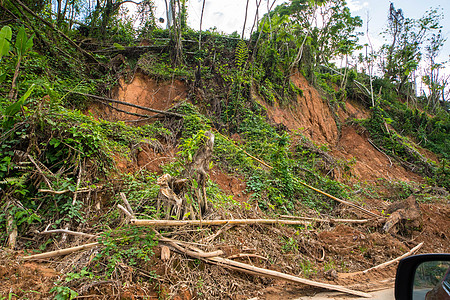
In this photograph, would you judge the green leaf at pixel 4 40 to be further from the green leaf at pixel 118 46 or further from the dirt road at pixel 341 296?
the dirt road at pixel 341 296

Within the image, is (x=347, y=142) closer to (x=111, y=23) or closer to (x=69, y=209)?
(x=111, y=23)

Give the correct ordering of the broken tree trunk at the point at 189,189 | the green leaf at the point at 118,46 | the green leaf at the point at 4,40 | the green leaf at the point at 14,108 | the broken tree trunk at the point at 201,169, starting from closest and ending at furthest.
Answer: the broken tree trunk at the point at 189,189 < the green leaf at the point at 14,108 < the broken tree trunk at the point at 201,169 < the green leaf at the point at 4,40 < the green leaf at the point at 118,46

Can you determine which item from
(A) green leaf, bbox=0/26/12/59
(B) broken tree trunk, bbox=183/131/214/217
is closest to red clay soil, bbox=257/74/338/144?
(B) broken tree trunk, bbox=183/131/214/217

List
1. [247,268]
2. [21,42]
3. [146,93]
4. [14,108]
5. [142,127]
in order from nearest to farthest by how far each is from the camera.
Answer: [247,268] → [14,108] → [21,42] → [142,127] → [146,93]

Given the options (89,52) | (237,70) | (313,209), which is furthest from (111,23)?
(313,209)

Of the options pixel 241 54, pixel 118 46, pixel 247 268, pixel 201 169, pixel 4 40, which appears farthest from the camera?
pixel 241 54

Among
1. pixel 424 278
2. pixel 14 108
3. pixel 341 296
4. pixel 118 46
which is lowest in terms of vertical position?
pixel 341 296

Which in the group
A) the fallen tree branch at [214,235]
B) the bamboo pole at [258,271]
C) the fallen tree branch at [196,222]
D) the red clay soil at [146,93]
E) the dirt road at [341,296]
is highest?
the red clay soil at [146,93]

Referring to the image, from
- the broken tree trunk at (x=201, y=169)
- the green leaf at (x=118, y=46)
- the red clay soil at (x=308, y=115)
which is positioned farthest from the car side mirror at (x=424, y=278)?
the green leaf at (x=118, y=46)

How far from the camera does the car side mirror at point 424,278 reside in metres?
1.36

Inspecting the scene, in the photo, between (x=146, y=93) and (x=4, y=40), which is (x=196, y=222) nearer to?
(x=4, y=40)

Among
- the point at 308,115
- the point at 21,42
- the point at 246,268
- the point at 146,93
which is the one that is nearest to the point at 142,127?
the point at 146,93

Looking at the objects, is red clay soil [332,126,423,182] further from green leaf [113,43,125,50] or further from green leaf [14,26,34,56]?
green leaf [14,26,34,56]

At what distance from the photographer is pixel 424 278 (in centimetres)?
158
